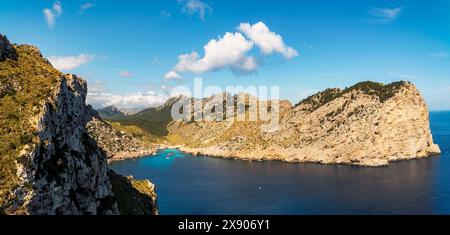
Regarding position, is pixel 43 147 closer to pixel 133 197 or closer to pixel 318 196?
pixel 133 197

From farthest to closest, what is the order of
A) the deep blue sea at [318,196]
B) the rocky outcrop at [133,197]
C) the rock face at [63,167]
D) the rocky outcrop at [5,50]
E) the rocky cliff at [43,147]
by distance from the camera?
1. the deep blue sea at [318,196]
2. the rocky outcrop at [133,197]
3. the rocky outcrop at [5,50]
4. the rock face at [63,167]
5. the rocky cliff at [43,147]

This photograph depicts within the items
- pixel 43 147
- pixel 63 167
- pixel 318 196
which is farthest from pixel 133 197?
pixel 318 196

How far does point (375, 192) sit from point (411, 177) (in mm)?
41810

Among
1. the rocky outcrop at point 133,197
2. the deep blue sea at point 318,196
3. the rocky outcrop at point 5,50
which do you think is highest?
→ the rocky outcrop at point 5,50

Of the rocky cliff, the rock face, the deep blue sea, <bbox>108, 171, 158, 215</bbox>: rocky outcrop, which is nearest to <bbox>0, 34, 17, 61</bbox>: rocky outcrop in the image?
the rocky cliff

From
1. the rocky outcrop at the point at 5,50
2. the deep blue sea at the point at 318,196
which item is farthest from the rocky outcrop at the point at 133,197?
the rocky outcrop at the point at 5,50

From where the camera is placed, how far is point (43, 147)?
57.5 m

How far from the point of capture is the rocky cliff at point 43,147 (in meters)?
51.1

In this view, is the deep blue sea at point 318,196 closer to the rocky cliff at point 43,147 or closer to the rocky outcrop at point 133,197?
the rocky outcrop at point 133,197

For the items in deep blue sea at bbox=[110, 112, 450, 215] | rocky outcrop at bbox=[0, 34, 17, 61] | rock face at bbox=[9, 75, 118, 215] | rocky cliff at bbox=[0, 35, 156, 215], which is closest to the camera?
rocky cliff at bbox=[0, 35, 156, 215]

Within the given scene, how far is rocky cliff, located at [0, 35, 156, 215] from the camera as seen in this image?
2013 inches

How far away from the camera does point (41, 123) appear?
5878cm

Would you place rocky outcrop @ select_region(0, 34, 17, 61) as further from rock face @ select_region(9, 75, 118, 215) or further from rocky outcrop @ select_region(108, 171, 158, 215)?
rocky outcrop @ select_region(108, 171, 158, 215)
